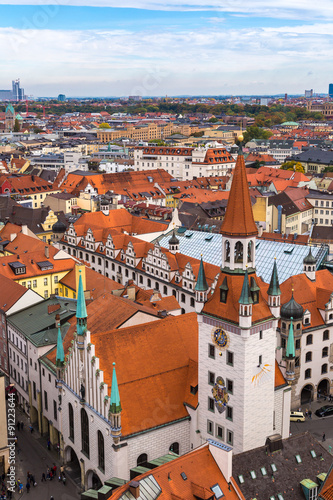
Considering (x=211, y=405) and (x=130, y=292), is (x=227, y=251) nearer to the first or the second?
(x=211, y=405)

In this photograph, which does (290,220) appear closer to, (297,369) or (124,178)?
(124,178)

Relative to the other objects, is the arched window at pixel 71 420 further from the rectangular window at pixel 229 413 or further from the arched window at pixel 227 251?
the arched window at pixel 227 251

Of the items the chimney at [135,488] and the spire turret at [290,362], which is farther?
the spire turret at [290,362]

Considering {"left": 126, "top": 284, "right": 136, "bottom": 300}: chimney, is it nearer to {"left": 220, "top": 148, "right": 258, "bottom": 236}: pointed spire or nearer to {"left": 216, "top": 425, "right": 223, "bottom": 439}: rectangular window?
{"left": 216, "top": 425, "right": 223, "bottom": 439}: rectangular window

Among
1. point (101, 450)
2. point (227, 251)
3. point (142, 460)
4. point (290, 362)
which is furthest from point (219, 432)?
point (227, 251)

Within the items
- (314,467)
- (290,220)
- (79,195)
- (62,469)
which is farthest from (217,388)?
(79,195)

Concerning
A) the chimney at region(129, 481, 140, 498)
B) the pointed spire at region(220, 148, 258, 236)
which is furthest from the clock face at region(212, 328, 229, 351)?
the chimney at region(129, 481, 140, 498)

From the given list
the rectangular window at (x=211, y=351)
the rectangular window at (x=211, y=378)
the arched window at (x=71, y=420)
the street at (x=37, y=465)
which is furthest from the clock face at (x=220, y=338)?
the street at (x=37, y=465)
